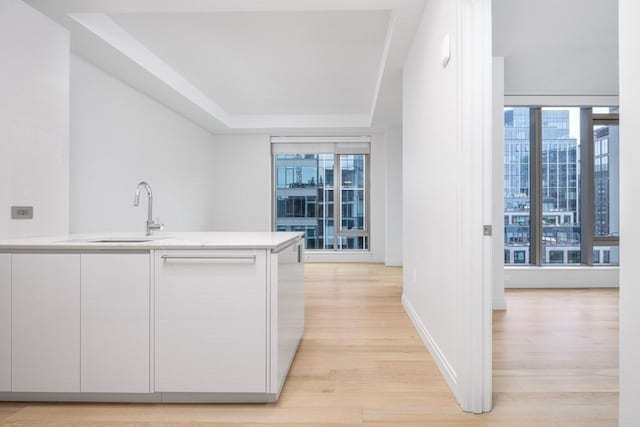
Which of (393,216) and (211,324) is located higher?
(393,216)

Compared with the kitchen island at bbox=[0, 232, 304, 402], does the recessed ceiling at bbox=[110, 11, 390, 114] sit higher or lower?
higher

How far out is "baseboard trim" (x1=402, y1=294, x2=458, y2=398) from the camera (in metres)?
1.93

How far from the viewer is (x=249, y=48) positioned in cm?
372

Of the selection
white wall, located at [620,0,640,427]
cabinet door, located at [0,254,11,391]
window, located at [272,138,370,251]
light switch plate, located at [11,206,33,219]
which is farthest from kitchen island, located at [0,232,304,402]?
window, located at [272,138,370,251]

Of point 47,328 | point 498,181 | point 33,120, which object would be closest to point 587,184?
point 498,181

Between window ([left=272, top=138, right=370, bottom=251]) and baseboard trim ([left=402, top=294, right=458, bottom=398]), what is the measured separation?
3.97 m

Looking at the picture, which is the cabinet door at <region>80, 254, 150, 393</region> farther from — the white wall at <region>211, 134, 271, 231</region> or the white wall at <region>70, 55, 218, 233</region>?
the white wall at <region>211, 134, 271, 231</region>

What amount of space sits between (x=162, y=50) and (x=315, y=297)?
3.14 meters

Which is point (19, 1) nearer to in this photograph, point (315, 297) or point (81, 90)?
point (81, 90)

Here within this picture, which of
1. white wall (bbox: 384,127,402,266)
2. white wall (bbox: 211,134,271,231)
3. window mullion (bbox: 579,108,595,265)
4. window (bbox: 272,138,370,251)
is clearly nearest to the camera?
window mullion (bbox: 579,108,595,265)

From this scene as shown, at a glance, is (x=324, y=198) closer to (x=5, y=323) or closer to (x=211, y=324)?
(x=211, y=324)

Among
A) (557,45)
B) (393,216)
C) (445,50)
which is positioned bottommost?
(393,216)

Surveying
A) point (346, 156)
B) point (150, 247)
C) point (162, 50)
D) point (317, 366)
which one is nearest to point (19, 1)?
point (162, 50)

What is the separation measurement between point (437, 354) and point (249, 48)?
3326mm
